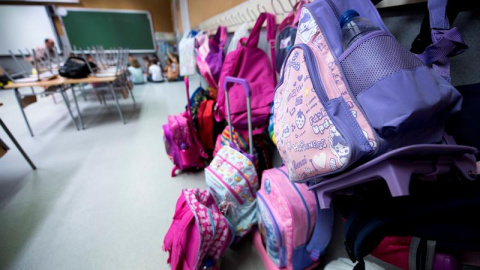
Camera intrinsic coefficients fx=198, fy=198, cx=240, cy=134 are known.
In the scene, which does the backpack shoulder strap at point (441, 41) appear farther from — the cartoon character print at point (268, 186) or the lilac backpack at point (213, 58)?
the lilac backpack at point (213, 58)

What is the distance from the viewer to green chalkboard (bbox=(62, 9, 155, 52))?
16.8 ft

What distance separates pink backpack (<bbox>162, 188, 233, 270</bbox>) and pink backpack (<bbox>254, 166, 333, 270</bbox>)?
0.19 metres

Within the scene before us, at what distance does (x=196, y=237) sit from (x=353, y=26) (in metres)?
0.81

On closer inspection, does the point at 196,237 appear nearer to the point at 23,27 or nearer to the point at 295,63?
the point at 295,63

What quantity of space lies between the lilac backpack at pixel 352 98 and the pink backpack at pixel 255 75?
0.47 m

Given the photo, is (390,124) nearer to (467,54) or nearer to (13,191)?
(467,54)

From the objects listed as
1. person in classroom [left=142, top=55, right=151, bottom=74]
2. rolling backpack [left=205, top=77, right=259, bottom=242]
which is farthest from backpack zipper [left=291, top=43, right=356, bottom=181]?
person in classroom [left=142, top=55, right=151, bottom=74]

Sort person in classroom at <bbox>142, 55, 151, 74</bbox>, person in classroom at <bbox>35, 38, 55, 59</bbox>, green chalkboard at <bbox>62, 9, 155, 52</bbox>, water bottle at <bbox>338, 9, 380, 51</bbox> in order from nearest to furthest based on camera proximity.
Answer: water bottle at <bbox>338, 9, 380, 51</bbox>
person in classroom at <bbox>35, 38, 55, 59</bbox>
green chalkboard at <bbox>62, 9, 155, 52</bbox>
person in classroom at <bbox>142, 55, 151, 74</bbox>

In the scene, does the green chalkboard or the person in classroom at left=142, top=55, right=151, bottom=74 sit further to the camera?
the person in classroom at left=142, top=55, right=151, bottom=74

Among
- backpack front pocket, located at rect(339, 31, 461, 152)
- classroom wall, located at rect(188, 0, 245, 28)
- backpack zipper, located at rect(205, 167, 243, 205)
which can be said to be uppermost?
classroom wall, located at rect(188, 0, 245, 28)

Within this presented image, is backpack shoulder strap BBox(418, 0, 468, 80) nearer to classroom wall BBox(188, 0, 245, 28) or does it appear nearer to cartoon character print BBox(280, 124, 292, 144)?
cartoon character print BBox(280, 124, 292, 144)

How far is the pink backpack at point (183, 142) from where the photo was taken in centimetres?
142

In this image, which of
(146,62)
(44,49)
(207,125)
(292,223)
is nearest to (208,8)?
(207,125)

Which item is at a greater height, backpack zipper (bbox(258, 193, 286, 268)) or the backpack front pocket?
the backpack front pocket
